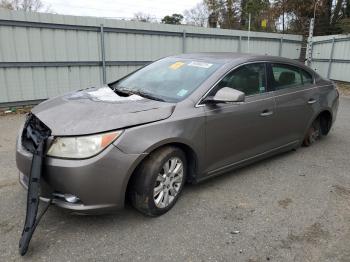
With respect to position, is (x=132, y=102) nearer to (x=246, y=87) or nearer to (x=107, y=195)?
(x=107, y=195)

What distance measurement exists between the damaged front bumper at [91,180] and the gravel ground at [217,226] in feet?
1.02

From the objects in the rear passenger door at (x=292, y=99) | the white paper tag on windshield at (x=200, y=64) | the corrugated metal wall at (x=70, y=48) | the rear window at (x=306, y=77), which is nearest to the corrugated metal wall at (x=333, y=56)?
the corrugated metal wall at (x=70, y=48)

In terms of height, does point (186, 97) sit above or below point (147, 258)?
above

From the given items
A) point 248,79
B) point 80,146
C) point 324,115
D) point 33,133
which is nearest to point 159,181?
point 80,146

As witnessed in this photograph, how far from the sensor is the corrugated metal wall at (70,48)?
7832 millimetres

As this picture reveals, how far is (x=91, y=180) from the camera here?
2.66 m

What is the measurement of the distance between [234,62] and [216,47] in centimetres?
826

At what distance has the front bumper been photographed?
2.64 meters

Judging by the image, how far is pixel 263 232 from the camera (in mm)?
2986

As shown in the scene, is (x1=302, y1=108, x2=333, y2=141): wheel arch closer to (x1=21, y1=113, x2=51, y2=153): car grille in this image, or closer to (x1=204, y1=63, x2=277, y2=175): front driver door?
(x1=204, y1=63, x2=277, y2=175): front driver door

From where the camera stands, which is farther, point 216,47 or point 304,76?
point 216,47

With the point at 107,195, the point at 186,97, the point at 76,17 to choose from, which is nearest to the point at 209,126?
the point at 186,97

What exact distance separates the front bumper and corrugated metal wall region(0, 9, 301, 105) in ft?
19.5

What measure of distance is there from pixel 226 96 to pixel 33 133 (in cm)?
191
